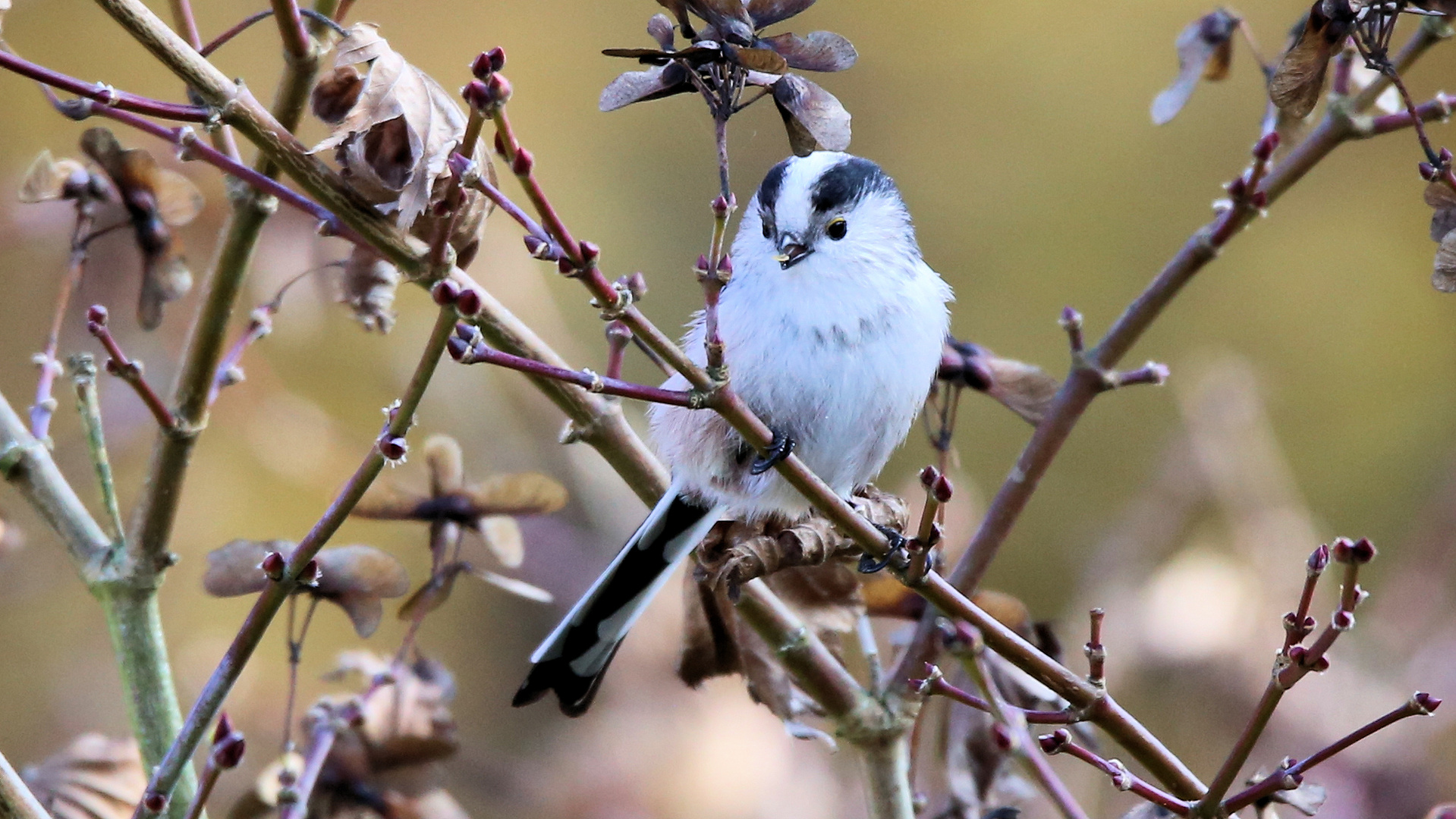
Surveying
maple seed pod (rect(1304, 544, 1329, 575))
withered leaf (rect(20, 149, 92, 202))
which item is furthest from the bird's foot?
withered leaf (rect(20, 149, 92, 202))

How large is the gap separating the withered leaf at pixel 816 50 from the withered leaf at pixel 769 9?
2 cm

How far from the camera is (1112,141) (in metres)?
5.44

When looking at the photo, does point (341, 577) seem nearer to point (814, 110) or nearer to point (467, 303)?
point (467, 303)

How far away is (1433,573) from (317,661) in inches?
125

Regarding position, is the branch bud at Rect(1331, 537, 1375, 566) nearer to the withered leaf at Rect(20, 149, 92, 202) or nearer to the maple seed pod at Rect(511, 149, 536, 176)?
the maple seed pod at Rect(511, 149, 536, 176)

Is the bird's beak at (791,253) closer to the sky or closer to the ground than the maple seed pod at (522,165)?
closer to the sky

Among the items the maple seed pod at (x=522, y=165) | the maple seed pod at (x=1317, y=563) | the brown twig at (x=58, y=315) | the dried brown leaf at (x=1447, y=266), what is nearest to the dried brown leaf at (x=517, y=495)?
the brown twig at (x=58, y=315)

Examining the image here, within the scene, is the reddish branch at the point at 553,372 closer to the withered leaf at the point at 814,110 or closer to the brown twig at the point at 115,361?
the withered leaf at the point at 814,110

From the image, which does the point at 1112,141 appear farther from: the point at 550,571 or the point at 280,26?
the point at 280,26

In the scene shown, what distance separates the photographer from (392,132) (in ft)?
4.42

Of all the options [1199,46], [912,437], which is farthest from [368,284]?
[912,437]

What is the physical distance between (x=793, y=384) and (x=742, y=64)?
0.89 m

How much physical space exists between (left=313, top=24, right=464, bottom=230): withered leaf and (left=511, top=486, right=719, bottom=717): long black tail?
68cm

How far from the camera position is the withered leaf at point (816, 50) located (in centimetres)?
124
